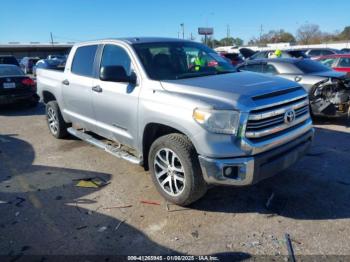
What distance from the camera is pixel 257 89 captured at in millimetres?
3736

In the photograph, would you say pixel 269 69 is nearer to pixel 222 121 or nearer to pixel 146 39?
pixel 146 39

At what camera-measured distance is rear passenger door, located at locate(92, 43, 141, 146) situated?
4.45 m

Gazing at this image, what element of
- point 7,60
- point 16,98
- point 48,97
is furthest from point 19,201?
point 7,60

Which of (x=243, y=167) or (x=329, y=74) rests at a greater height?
(x=329, y=74)

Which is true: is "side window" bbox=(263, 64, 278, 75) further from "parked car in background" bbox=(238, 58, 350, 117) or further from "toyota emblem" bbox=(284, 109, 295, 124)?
"toyota emblem" bbox=(284, 109, 295, 124)

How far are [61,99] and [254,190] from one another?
4033 mm

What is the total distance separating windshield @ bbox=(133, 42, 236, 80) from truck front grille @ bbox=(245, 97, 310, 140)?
122cm

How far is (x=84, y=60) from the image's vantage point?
5.70 meters

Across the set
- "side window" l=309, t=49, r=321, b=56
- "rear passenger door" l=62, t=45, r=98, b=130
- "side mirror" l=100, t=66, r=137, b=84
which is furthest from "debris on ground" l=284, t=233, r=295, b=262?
"side window" l=309, t=49, r=321, b=56

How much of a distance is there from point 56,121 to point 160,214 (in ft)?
13.1

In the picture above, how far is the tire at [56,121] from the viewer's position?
6.89m

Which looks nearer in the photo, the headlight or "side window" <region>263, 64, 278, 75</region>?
the headlight

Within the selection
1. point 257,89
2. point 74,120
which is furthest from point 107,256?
point 74,120

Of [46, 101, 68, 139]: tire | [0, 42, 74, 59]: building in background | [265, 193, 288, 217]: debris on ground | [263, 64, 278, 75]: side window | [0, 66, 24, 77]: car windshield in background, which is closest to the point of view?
[265, 193, 288, 217]: debris on ground
